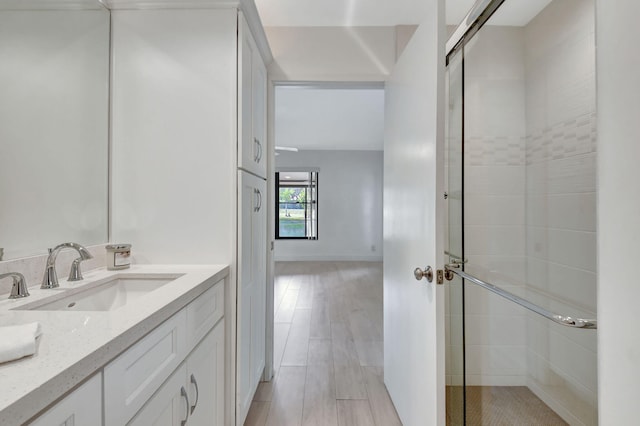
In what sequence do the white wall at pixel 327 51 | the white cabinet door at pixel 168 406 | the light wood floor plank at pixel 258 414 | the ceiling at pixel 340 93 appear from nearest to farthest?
the white cabinet door at pixel 168 406, the light wood floor plank at pixel 258 414, the ceiling at pixel 340 93, the white wall at pixel 327 51

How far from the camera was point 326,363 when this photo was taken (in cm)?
226

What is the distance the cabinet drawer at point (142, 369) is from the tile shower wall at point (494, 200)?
1.35m

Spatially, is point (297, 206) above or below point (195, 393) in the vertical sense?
above

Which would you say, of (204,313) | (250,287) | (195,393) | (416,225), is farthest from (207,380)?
(416,225)

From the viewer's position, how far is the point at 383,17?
1.96 metres

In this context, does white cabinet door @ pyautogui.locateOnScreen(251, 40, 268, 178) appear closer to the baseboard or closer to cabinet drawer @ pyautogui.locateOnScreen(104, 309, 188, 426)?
cabinet drawer @ pyautogui.locateOnScreen(104, 309, 188, 426)

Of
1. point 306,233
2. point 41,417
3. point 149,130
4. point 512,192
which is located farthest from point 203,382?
point 306,233

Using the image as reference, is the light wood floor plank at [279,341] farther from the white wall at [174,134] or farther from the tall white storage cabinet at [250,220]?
the white wall at [174,134]

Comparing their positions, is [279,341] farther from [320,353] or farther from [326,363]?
[326,363]

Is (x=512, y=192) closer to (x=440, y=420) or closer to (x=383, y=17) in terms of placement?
(x=440, y=420)

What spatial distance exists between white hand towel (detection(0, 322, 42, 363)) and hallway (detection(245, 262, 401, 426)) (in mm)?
1392

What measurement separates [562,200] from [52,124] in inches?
85.3

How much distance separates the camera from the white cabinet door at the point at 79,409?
1.61 feet

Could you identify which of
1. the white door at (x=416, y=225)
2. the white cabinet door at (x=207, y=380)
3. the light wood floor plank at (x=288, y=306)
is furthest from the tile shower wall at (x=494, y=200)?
the light wood floor plank at (x=288, y=306)
